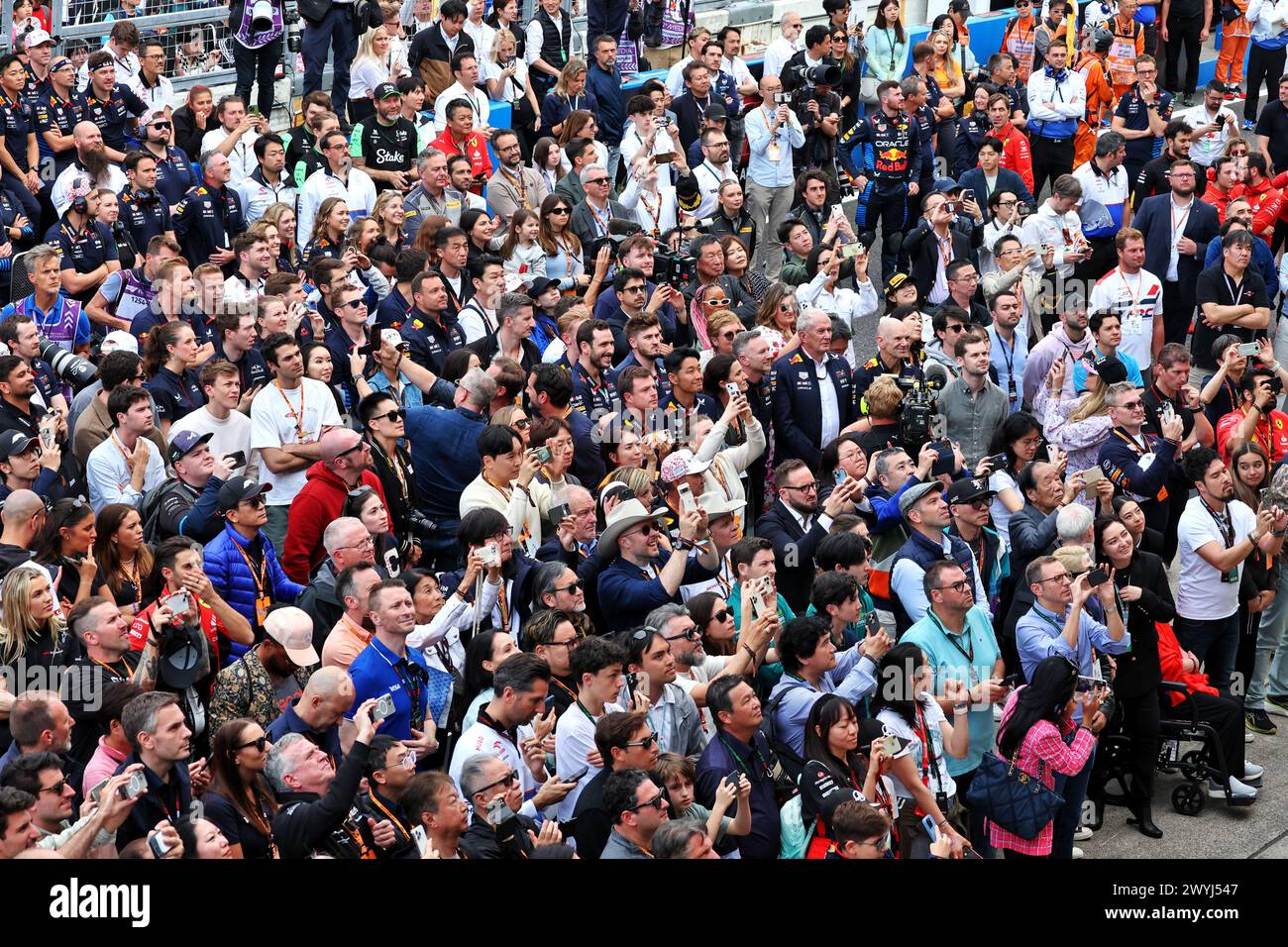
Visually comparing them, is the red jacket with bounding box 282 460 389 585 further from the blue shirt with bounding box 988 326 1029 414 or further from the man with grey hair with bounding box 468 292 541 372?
the blue shirt with bounding box 988 326 1029 414

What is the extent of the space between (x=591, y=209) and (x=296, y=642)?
6.34m

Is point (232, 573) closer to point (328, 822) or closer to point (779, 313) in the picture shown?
point (328, 822)

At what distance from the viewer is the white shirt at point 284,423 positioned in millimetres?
9195

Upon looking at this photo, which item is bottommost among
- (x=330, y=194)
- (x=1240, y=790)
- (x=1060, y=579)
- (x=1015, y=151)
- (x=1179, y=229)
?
(x=1240, y=790)

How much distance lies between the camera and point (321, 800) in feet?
20.6

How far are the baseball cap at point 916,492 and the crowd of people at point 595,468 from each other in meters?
0.03

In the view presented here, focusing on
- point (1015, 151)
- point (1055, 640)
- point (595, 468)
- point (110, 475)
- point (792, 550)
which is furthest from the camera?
point (1015, 151)

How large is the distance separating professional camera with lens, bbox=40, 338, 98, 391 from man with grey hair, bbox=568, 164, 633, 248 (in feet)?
13.4

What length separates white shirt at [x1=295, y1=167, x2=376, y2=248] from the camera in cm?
1240

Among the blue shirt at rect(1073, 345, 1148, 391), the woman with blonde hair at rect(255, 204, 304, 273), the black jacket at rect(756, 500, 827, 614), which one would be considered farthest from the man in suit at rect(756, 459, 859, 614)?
the woman with blonde hair at rect(255, 204, 304, 273)

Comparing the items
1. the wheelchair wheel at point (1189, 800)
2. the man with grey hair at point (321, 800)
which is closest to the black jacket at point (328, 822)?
the man with grey hair at point (321, 800)

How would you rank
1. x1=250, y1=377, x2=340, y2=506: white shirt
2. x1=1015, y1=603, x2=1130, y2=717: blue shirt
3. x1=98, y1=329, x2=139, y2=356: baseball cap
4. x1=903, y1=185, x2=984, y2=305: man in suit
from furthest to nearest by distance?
x1=903, y1=185, x2=984, y2=305: man in suit, x1=98, y1=329, x2=139, y2=356: baseball cap, x1=250, y1=377, x2=340, y2=506: white shirt, x1=1015, y1=603, x2=1130, y2=717: blue shirt

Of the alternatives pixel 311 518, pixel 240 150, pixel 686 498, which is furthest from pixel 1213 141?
pixel 311 518

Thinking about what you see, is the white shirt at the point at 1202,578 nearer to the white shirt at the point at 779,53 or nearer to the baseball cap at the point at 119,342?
the baseball cap at the point at 119,342
